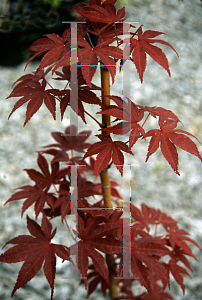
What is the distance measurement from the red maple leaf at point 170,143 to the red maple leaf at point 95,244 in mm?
192

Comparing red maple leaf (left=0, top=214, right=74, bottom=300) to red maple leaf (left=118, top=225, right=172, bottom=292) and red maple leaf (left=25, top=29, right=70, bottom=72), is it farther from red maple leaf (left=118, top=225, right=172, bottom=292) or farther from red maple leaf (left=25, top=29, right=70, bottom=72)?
red maple leaf (left=25, top=29, right=70, bottom=72)

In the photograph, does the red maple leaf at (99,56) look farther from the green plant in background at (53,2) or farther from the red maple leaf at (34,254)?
the green plant in background at (53,2)

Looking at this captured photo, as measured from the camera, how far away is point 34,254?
0.59 m

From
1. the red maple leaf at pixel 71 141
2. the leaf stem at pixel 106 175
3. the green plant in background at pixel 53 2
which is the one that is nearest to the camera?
the leaf stem at pixel 106 175

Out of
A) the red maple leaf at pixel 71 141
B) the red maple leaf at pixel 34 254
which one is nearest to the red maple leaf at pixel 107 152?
the red maple leaf at pixel 34 254

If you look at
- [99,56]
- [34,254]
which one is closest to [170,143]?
Result: [99,56]

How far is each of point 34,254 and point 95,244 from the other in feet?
0.45

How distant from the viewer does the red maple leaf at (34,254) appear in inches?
21.7

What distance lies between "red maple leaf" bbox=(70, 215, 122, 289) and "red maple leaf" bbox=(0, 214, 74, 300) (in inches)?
1.3

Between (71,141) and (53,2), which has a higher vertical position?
(53,2)

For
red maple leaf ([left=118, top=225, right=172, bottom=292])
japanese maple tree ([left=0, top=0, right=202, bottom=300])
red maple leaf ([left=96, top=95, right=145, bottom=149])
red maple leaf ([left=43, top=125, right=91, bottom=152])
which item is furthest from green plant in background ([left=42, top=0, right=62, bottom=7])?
red maple leaf ([left=118, top=225, right=172, bottom=292])

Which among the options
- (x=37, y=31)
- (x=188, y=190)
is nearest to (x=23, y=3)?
(x=37, y=31)

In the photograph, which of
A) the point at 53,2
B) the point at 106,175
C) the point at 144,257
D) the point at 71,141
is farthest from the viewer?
the point at 53,2

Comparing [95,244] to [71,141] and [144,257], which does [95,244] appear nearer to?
[144,257]
